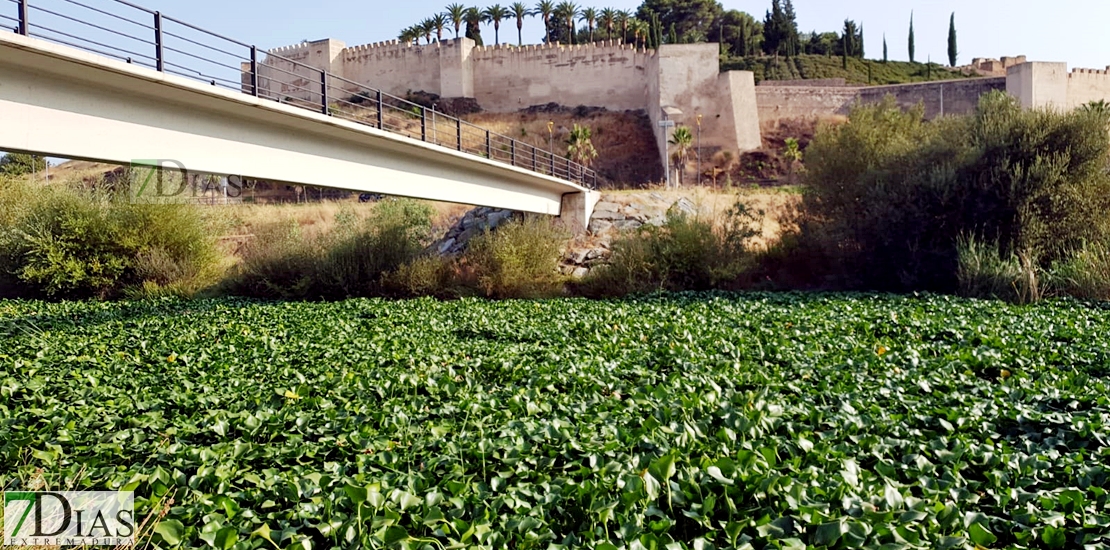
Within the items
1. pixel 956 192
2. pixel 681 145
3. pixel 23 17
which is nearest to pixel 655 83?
pixel 681 145

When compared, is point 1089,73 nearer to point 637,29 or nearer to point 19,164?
point 637,29

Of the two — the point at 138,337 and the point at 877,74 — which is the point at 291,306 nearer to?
the point at 138,337

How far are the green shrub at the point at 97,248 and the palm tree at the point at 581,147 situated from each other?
25.3 meters

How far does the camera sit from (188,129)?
9.95m

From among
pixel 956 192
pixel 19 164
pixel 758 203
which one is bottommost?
pixel 956 192

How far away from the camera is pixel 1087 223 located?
47.2 feet

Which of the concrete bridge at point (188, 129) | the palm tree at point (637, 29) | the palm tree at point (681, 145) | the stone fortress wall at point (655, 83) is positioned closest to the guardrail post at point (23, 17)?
the concrete bridge at point (188, 129)

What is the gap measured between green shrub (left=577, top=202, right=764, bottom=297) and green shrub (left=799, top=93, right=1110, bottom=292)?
2511 millimetres

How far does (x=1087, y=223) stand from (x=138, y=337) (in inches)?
726

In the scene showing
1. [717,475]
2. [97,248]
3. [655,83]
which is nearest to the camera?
[717,475]

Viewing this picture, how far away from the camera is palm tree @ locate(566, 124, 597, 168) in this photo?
134 ft

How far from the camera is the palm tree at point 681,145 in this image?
129 feet

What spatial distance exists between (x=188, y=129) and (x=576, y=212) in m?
15.2

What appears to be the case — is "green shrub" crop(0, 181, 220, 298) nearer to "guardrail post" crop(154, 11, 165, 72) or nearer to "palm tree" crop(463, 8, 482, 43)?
"guardrail post" crop(154, 11, 165, 72)
